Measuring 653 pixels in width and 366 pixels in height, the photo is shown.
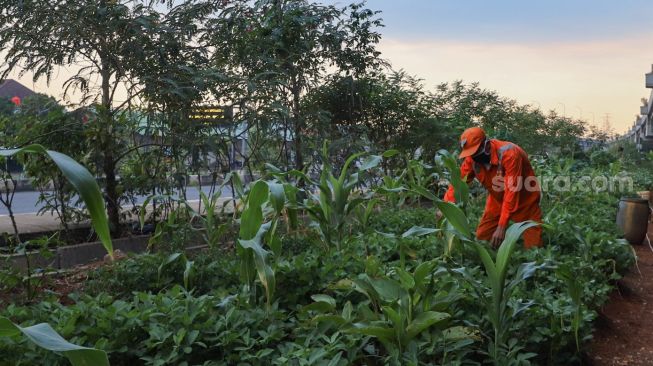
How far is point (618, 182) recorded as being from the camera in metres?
9.90

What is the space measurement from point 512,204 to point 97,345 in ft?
10.9

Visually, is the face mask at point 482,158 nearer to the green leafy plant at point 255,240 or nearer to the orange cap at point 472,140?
the orange cap at point 472,140

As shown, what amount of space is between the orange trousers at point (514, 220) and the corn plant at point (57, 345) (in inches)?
152

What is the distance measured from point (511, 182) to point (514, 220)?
412mm

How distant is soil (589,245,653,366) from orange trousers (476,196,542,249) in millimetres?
683

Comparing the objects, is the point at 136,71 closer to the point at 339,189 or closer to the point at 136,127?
the point at 136,127

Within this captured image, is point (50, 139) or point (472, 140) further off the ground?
point (50, 139)

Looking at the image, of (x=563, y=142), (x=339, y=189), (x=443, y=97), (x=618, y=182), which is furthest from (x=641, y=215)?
(x=563, y=142)

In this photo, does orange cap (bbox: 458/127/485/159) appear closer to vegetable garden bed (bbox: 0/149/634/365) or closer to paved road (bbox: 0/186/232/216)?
vegetable garden bed (bbox: 0/149/634/365)

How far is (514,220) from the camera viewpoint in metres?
4.95

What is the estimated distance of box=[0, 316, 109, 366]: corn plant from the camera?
1422 millimetres

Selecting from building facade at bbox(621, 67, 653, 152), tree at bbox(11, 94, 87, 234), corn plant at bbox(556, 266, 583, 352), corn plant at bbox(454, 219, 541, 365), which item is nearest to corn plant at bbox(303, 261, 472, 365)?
corn plant at bbox(454, 219, 541, 365)

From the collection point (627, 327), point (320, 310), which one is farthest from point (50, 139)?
point (627, 327)

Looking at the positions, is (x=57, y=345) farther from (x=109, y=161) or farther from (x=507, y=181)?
(x=109, y=161)
